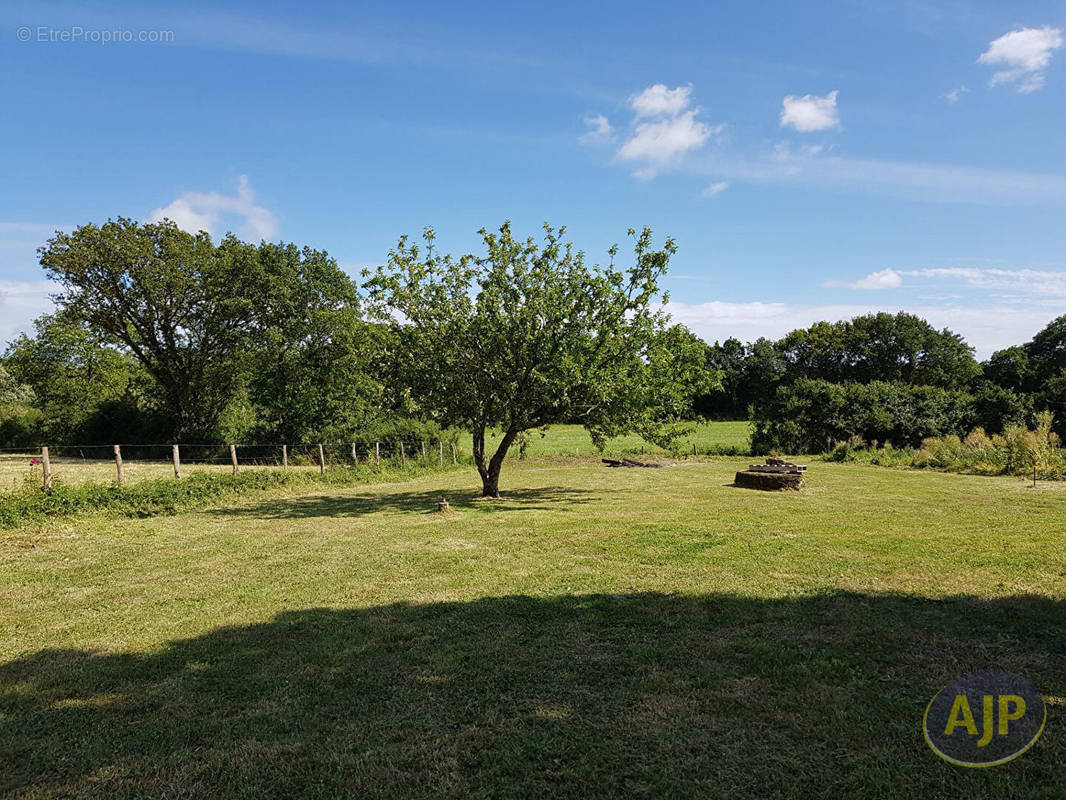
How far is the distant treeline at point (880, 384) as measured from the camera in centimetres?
3603

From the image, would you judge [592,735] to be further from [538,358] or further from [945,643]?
[538,358]

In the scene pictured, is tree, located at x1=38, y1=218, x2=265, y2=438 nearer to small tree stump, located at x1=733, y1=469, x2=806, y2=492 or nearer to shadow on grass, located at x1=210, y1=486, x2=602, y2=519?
shadow on grass, located at x1=210, y1=486, x2=602, y2=519

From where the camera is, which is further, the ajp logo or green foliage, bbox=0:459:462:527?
green foliage, bbox=0:459:462:527

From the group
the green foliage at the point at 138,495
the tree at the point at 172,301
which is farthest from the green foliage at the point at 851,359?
the green foliage at the point at 138,495

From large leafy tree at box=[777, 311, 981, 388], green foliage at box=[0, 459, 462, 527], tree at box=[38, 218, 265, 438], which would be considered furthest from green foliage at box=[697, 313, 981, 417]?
green foliage at box=[0, 459, 462, 527]

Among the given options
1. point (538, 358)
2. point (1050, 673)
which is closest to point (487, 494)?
point (538, 358)

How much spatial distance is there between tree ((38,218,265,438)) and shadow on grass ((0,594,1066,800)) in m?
34.1

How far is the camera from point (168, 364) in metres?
37.1

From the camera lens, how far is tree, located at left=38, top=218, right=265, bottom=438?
3409cm

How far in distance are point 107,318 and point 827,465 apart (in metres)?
41.4

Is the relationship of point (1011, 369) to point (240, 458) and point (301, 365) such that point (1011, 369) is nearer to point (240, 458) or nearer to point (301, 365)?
point (301, 365)

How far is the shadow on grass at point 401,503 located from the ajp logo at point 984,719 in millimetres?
11351

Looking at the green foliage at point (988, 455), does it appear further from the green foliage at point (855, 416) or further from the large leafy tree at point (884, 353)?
the large leafy tree at point (884, 353)

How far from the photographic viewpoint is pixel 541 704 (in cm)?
460
